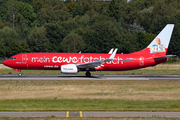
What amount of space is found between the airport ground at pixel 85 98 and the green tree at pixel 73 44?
225 feet

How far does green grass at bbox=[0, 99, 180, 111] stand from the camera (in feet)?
75.5

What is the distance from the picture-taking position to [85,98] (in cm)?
2867

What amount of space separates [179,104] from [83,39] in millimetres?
92896

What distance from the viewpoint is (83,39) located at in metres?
117

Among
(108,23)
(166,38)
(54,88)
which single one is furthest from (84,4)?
(54,88)

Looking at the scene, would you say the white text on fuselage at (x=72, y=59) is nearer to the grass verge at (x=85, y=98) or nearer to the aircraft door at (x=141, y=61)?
the aircraft door at (x=141, y=61)

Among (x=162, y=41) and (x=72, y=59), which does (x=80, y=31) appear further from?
(x=72, y=59)

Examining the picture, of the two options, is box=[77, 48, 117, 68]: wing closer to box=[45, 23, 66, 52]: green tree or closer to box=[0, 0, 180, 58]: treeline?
box=[0, 0, 180, 58]: treeline

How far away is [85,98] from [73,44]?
8110 centimetres

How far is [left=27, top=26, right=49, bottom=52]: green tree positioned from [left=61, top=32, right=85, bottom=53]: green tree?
6241mm

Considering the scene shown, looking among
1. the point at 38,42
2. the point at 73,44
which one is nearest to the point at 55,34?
the point at 38,42

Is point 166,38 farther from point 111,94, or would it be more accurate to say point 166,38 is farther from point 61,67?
point 111,94

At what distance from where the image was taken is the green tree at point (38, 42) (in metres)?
109

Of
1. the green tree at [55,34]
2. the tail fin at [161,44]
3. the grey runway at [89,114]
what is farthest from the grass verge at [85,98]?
the green tree at [55,34]
